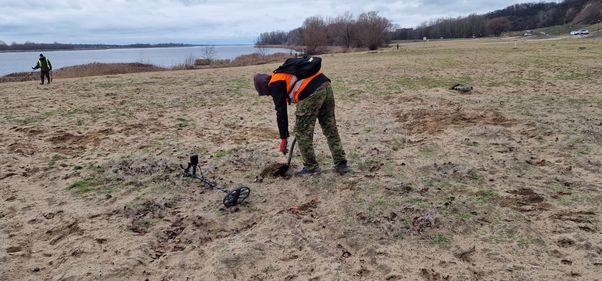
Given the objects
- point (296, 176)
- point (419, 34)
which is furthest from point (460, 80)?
point (419, 34)

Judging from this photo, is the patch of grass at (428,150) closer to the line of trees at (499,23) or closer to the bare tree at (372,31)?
the bare tree at (372,31)

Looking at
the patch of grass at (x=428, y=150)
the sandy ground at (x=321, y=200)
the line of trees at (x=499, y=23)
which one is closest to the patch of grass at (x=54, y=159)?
the sandy ground at (x=321, y=200)

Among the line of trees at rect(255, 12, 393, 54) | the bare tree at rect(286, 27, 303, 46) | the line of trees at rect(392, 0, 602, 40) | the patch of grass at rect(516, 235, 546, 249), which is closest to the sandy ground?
the patch of grass at rect(516, 235, 546, 249)

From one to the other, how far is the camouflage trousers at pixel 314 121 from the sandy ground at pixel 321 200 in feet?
1.20

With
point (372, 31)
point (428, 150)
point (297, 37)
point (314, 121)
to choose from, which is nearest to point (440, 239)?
point (314, 121)

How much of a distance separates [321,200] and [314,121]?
1099mm

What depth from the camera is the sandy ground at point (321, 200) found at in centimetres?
386

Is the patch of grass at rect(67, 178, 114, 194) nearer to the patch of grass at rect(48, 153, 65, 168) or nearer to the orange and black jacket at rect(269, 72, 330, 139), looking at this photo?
the patch of grass at rect(48, 153, 65, 168)

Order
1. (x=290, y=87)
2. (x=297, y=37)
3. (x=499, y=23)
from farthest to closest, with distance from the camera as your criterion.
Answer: (x=499, y=23) → (x=297, y=37) → (x=290, y=87)

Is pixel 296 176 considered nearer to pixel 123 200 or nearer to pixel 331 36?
pixel 123 200

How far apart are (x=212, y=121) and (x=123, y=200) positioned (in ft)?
15.3

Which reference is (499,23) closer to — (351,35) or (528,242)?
(351,35)

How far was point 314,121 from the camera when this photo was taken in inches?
225

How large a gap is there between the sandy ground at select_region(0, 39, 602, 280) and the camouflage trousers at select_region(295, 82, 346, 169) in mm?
367
